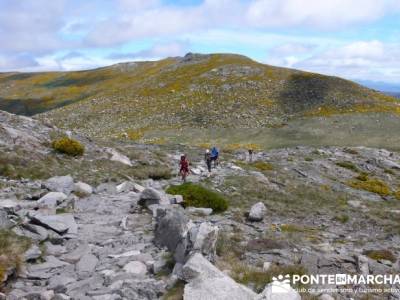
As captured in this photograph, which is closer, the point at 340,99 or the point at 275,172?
the point at 275,172

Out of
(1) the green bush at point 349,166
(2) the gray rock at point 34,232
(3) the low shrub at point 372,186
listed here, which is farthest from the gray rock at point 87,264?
(1) the green bush at point 349,166

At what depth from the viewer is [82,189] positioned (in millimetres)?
20547

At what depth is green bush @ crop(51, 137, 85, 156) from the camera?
27203 mm

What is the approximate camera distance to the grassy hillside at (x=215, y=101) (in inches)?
2751

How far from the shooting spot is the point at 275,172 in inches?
1325

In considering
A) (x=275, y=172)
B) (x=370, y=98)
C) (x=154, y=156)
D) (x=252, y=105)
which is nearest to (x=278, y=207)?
(x=275, y=172)

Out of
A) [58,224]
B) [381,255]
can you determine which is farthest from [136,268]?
[381,255]

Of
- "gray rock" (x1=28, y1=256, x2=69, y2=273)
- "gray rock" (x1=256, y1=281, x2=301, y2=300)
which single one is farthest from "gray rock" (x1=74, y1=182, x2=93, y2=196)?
"gray rock" (x1=256, y1=281, x2=301, y2=300)

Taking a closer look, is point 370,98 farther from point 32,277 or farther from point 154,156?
point 32,277

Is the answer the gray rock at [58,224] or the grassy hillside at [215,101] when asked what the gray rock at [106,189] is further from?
the grassy hillside at [215,101]

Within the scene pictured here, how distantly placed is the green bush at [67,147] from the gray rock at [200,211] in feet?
34.9

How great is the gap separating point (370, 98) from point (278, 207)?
192ft

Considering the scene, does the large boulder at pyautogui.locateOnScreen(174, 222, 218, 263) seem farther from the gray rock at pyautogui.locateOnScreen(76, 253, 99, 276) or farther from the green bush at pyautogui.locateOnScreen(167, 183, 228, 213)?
the green bush at pyautogui.locateOnScreen(167, 183, 228, 213)

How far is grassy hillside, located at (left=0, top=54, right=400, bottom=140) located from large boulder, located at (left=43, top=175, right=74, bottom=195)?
42386mm
